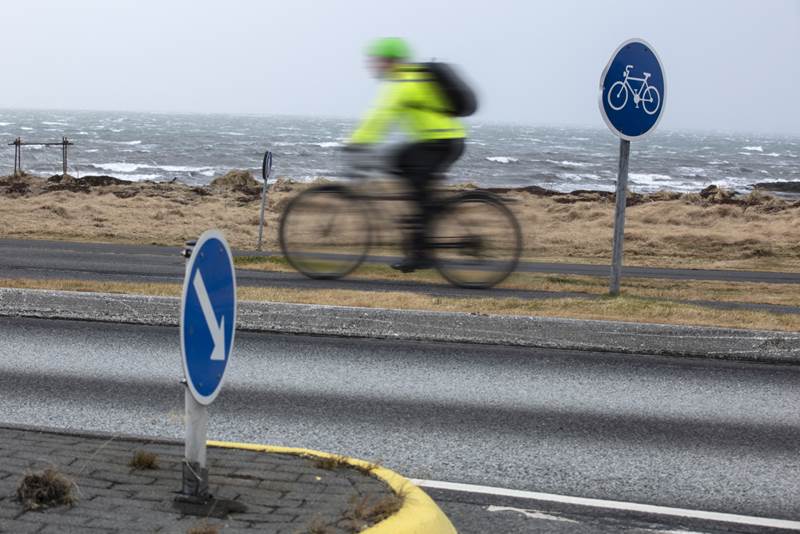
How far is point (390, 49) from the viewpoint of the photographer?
4.93m

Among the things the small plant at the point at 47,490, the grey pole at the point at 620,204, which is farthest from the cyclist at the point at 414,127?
the grey pole at the point at 620,204

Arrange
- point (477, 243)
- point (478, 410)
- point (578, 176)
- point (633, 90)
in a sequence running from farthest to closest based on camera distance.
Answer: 1. point (578, 176)
2. point (633, 90)
3. point (478, 410)
4. point (477, 243)

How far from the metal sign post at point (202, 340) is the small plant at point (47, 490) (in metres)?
0.50

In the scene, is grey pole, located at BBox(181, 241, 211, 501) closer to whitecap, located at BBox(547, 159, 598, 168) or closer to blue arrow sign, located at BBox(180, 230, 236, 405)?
blue arrow sign, located at BBox(180, 230, 236, 405)

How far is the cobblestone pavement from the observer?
4.46 metres

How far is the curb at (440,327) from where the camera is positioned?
9.02m

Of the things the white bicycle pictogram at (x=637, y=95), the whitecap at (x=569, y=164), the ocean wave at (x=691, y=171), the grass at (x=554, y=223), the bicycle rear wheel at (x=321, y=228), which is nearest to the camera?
the bicycle rear wheel at (x=321, y=228)

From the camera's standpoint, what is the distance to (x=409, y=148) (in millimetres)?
5309

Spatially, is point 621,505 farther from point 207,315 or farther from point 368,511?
point 207,315

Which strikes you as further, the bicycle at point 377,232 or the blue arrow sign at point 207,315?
the bicycle at point 377,232

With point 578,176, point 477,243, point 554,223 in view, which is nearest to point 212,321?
point 477,243

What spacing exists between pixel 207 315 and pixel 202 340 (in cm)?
10

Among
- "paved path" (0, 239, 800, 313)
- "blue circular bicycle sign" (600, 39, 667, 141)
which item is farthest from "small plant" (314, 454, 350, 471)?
"paved path" (0, 239, 800, 313)

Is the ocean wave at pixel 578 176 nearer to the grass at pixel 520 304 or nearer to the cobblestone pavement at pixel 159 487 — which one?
the grass at pixel 520 304
